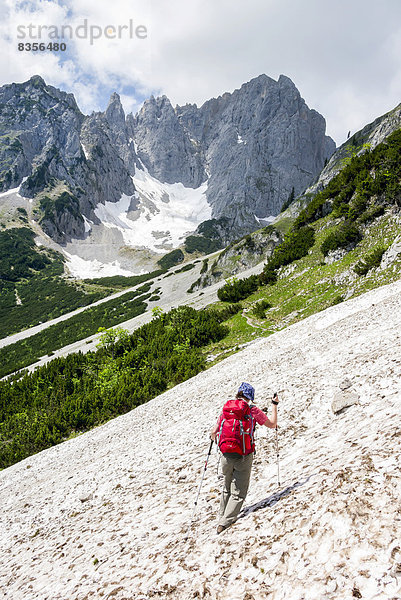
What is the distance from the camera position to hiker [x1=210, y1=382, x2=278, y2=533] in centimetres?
590

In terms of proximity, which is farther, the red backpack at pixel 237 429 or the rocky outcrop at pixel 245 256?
the rocky outcrop at pixel 245 256

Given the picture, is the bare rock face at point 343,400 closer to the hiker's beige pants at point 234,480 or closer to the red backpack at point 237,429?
the red backpack at point 237,429

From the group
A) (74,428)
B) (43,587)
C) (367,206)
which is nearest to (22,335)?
(74,428)

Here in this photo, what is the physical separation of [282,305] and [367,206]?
1444cm

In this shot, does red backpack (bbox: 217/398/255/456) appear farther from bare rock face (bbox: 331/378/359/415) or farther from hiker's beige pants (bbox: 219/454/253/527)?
bare rock face (bbox: 331/378/359/415)

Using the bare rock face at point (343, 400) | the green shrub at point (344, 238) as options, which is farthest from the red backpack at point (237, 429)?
the green shrub at point (344, 238)

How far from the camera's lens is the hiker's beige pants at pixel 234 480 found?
590 centimetres

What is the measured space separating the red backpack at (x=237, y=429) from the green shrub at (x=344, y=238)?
A: 2879 cm

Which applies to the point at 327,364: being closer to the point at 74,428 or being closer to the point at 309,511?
the point at 309,511

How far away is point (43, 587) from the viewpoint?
6.50 meters

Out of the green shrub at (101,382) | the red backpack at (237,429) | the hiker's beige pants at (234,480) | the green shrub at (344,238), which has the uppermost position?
the green shrub at (344,238)

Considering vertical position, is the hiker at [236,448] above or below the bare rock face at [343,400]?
above

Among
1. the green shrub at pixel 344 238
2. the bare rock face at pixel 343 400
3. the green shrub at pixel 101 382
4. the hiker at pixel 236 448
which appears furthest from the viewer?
the green shrub at pixel 344 238

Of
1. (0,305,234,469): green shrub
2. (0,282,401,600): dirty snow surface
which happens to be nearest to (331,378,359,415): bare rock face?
(0,282,401,600): dirty snow surface
